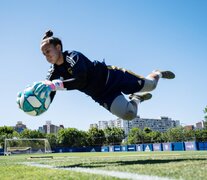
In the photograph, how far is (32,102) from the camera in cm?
543

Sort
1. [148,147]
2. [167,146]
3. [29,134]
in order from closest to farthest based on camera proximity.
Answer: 1. [167,146]
2. [148,147]
3. [29,134]

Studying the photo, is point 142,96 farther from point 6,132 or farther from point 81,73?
point 6,132

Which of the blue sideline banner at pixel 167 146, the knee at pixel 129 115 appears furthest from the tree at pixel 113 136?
the knee at pixel 129 115

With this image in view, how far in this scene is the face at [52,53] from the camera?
614cm

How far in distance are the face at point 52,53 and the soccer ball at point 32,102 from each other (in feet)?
3.15

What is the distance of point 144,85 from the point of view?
6.66 m

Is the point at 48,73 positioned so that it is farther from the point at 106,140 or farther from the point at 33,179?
the point at 106,140

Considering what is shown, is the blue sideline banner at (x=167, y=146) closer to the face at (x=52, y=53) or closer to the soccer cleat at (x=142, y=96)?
the soccer cleat at (x=142, y=96)

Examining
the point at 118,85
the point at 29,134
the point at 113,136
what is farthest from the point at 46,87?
the point at 113,136

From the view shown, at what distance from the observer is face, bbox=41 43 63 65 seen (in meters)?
6.14

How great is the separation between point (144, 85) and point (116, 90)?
70 cm

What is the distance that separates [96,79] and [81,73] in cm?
64

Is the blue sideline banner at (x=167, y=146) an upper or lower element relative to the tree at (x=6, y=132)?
lower

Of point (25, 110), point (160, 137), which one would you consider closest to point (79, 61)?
point (25, 110)
